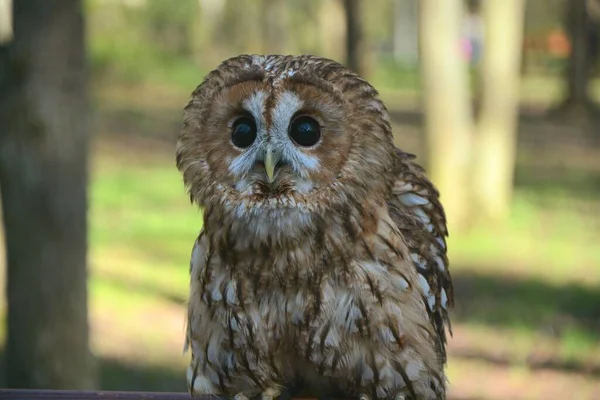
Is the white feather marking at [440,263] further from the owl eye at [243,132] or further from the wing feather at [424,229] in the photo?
the owl eye at [243,132]

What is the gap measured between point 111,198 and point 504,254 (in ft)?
19.6

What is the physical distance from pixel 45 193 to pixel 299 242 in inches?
110

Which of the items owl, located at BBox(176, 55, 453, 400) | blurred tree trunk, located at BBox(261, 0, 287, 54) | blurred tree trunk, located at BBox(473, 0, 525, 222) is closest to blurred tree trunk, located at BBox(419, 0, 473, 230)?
blurred tree trunk, located at BBox(473, 0, 525, 222)

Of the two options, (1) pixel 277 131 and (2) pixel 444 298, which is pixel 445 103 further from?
(1) pixel 277 131

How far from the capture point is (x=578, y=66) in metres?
22.0

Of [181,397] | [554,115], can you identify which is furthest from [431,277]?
[554,115]

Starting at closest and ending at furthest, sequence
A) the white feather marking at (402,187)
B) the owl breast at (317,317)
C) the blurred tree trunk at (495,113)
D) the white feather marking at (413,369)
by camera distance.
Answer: the owl breast at (317,317) < the white feather marking at (413,369) < the white feather marking at (402,187) < the blurred tree trunk at (495,113)

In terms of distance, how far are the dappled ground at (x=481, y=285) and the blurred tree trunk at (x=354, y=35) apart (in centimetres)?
310

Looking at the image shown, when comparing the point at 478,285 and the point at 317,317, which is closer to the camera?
the point at 317,317

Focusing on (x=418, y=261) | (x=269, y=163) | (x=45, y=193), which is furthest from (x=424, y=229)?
(x=45, y=193)

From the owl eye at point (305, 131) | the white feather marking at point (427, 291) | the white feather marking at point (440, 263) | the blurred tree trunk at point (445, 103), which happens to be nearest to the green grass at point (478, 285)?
the blurred tree trunk at point (445, 103)

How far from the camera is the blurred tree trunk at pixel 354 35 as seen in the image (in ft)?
46.1

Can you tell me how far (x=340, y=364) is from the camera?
8.88 feet

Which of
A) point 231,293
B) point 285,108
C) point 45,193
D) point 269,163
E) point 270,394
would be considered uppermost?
point 285,108
